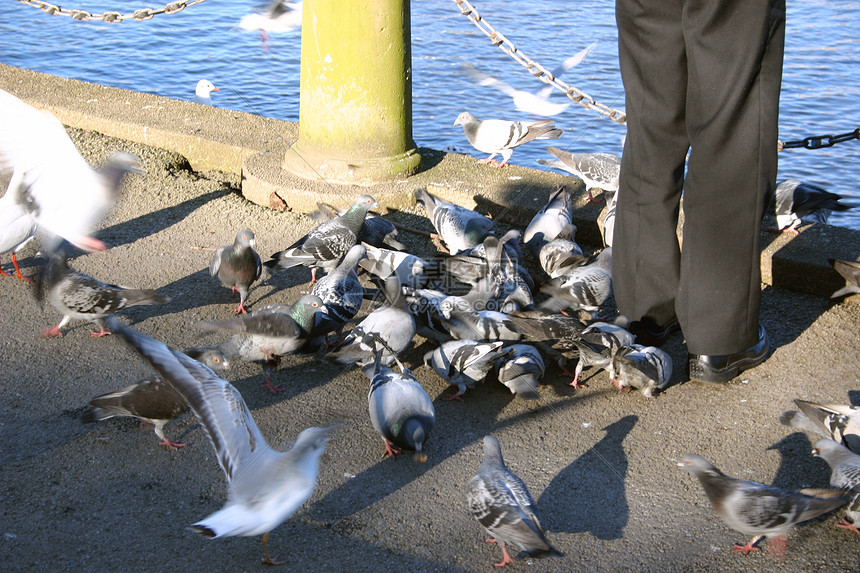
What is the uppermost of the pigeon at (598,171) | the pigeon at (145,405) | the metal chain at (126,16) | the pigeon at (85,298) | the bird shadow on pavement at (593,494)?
the metal chain at (126,16)

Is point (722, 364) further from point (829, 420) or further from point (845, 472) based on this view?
point (845, 472)

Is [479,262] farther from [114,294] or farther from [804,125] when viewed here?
[804,125]

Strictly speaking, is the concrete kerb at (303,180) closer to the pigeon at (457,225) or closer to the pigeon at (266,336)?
the pigeon at (457,225)

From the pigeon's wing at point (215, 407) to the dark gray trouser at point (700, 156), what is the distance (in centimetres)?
209

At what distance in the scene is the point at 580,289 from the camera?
15.1 ft

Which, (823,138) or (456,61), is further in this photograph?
(456,61)

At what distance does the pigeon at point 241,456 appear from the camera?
2.80m

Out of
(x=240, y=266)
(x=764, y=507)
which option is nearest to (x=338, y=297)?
(x=240, y=266)

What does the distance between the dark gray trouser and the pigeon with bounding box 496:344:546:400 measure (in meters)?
0.69

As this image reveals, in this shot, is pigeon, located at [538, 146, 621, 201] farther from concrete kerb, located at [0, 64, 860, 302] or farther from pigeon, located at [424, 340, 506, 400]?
pigeon, located at [424, 340, 506, 400]

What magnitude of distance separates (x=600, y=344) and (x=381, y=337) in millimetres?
1071

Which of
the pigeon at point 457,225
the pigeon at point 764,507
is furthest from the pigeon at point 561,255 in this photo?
the pigeon at point 764,507

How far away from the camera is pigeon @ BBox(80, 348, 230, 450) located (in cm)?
347

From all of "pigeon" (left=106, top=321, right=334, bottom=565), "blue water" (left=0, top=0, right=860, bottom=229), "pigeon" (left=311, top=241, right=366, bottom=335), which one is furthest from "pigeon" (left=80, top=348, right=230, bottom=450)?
"blue water" (left=0, top=0, right=860, bottom=229)
